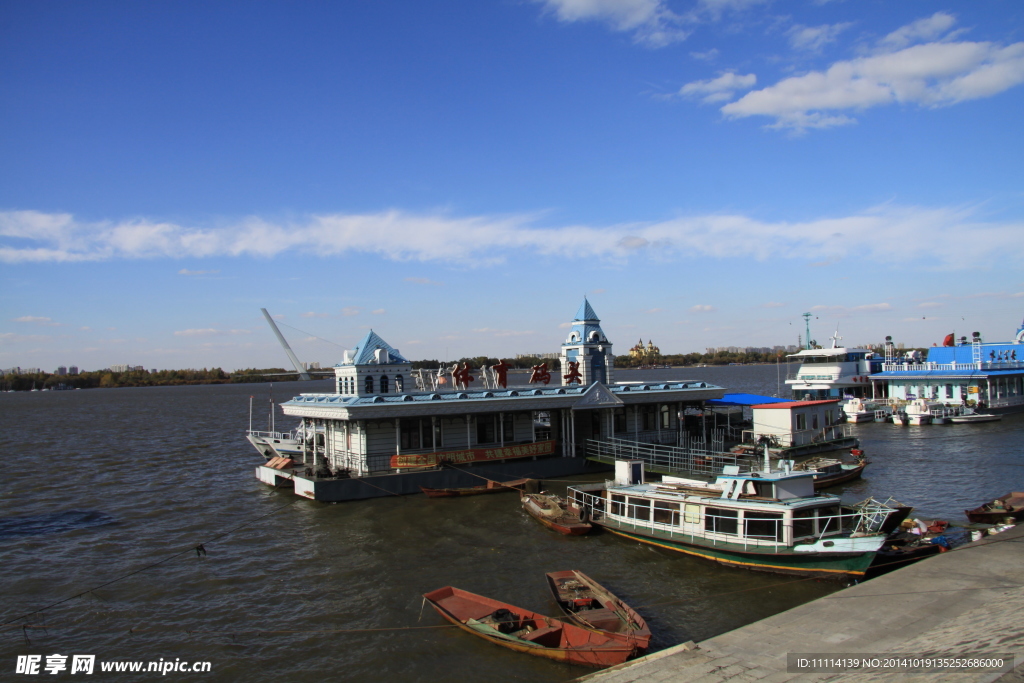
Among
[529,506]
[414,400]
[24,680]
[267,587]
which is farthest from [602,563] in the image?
[24,680]

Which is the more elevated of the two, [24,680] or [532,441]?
[532,441]

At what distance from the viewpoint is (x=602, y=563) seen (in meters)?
25.4

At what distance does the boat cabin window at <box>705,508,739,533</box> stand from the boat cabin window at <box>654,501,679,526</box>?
1426mm

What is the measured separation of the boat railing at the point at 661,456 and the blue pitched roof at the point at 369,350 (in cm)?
1431

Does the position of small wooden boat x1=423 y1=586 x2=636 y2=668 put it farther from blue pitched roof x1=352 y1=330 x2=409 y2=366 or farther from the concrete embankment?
blue pitched roof x1=352 y1=330 x2=409 y2=366

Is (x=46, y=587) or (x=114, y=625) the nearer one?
(x=114, y=625)

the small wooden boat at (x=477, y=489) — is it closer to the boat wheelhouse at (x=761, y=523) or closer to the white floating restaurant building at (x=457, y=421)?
the white floating restaurant building at (x=457, y=421)

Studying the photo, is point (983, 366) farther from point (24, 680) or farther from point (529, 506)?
point (24, 680)

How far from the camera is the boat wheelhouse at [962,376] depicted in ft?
224

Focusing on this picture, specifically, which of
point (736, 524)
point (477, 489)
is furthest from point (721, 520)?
point (477, 489)

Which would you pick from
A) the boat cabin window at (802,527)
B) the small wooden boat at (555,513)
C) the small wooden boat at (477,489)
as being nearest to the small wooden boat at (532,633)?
the small wooden boat at (555,513)

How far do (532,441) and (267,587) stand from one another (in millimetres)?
21786

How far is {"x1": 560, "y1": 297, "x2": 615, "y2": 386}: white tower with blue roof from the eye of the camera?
46375 millimetres

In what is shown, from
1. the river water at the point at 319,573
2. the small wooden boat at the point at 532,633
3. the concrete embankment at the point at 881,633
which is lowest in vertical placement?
the river water at the point at 319,573
